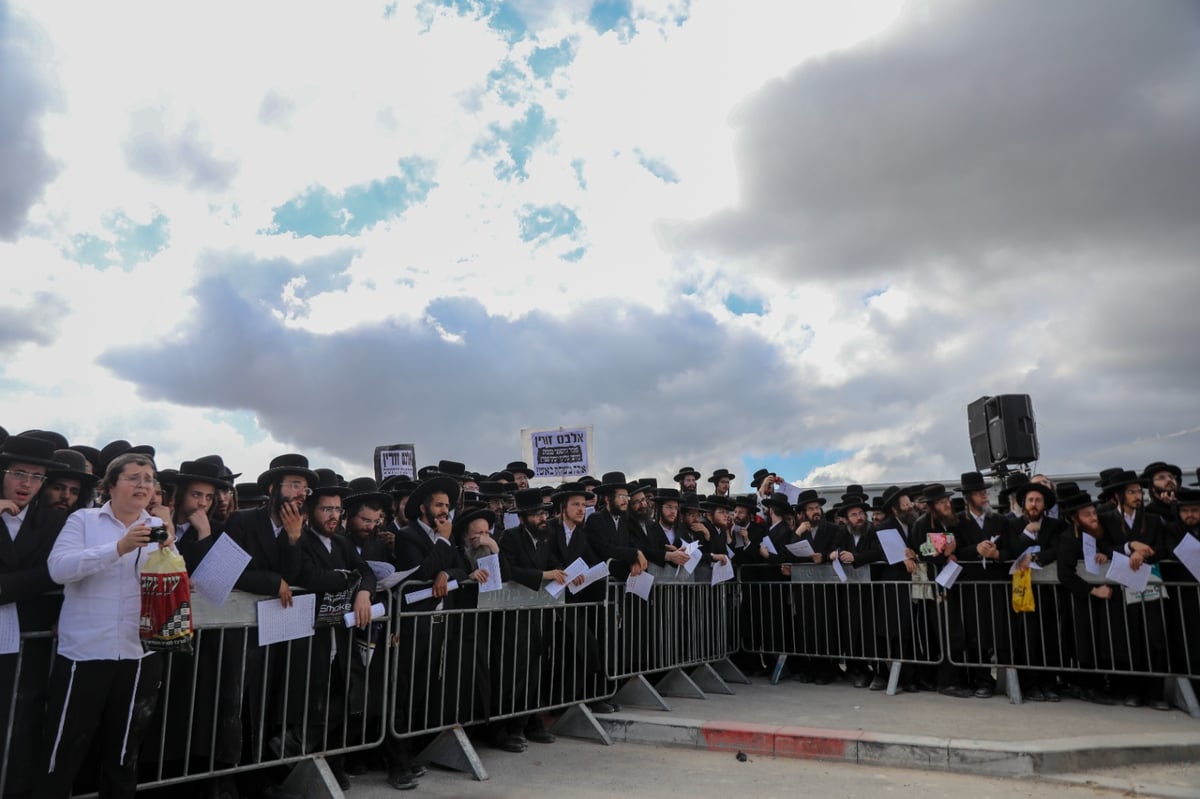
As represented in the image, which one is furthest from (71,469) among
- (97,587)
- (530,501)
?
(530,501)

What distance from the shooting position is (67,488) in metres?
5.20

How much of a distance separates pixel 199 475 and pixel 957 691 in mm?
7786

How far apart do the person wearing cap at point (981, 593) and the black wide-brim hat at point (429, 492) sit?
5721 millimetres

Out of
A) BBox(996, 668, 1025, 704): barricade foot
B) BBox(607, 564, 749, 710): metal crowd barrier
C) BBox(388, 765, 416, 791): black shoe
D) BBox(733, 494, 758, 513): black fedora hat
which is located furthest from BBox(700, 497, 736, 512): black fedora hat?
BBox(388, 765, 416, 791): black shoe

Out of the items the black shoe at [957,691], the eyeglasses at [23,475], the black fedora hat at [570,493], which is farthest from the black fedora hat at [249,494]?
the black shoe at [957,691]

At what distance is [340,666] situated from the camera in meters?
5.81

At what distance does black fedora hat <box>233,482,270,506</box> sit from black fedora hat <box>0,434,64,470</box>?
177cm

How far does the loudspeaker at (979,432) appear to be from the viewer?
44.1 ft

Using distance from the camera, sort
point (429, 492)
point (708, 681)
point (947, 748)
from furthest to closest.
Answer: point (708, 681), point (429, 492), point (947, 748)

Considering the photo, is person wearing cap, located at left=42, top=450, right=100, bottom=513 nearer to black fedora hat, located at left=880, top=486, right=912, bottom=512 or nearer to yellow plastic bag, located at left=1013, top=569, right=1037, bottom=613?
yellow plastic bag, located at left=1013, top=569, right=1037, bottom=613

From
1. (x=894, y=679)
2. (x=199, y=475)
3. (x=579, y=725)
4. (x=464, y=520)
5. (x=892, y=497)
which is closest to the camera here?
(x=199, y=475)

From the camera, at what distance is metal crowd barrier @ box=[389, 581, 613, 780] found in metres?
6.27

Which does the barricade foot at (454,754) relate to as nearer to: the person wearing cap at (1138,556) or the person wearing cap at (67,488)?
the person wearing cap at (67,488)

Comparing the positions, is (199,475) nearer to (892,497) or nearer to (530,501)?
(530,501)
